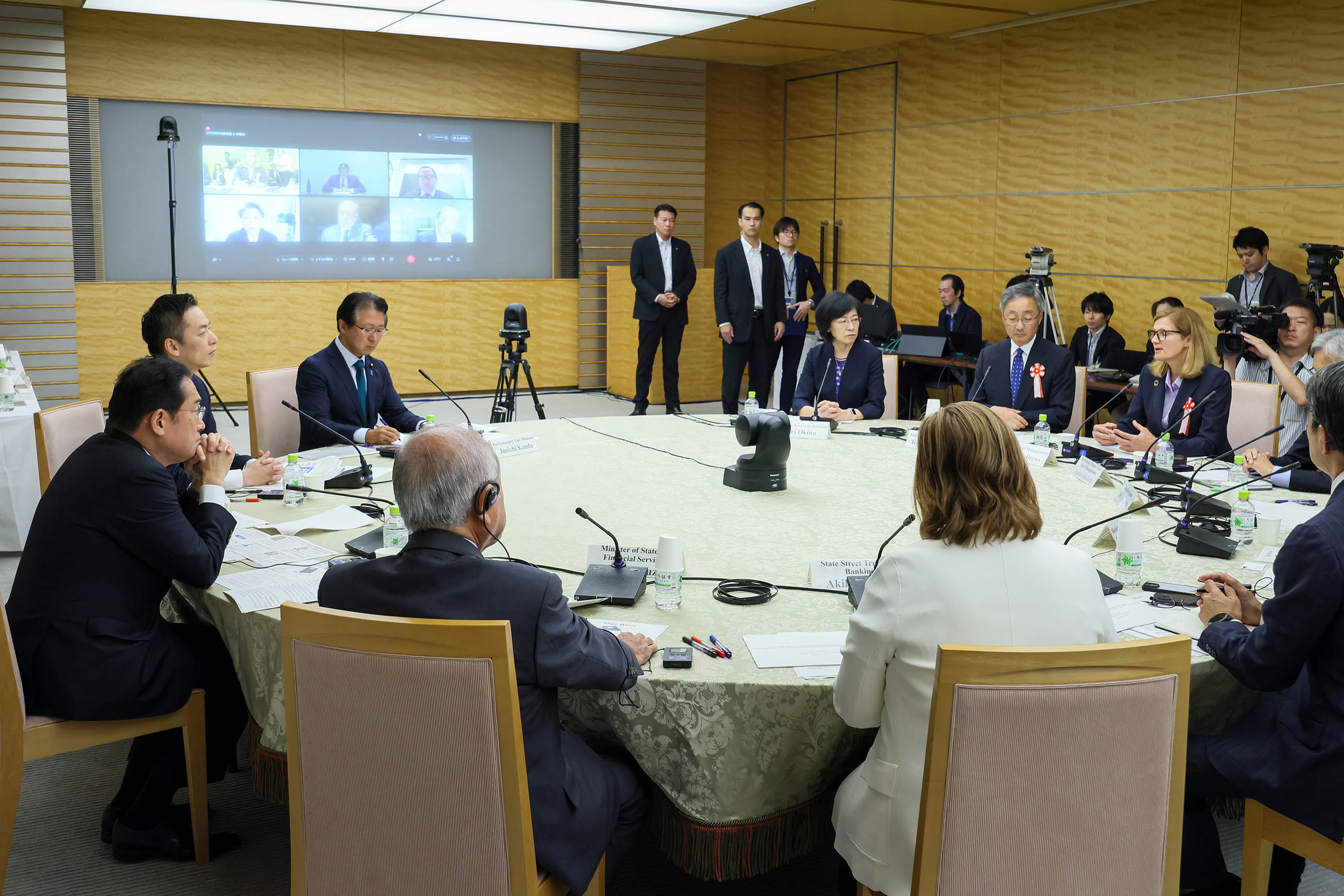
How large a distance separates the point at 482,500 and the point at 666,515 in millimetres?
1392

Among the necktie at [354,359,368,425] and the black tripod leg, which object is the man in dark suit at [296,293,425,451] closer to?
the necktie at [354,359,368,425]

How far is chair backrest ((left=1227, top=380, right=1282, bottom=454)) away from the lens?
4.34 metres

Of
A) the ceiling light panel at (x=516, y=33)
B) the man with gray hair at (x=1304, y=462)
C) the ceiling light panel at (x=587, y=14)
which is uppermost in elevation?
the ceiling light panel at (x=516, y=33)

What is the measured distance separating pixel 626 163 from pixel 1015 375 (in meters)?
6.15

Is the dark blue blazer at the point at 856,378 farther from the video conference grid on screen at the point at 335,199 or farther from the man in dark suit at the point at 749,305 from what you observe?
the video conference grid on screen at the point at 335,199

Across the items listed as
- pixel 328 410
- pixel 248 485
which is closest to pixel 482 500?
pixel 248 485

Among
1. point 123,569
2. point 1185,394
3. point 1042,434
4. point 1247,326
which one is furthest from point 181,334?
point 1247,326

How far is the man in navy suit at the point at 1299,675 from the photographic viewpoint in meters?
1.88

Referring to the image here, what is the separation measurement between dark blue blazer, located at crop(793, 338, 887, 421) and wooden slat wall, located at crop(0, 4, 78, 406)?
20.4 ft

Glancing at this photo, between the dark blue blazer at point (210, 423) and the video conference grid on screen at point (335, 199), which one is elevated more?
the video conference grid on screen at point (335, 199)

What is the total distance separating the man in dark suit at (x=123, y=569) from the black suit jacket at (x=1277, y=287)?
240 inches

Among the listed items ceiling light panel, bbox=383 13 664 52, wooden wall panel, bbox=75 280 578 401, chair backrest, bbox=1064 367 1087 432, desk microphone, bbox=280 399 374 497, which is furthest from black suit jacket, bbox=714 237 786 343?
desk microphone, bbox=280 399 374 497

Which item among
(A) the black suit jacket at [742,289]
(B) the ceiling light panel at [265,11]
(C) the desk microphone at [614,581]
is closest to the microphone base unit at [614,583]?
(C) the desk microphone at [614,581]

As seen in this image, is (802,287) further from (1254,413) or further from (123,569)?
(123,569)
